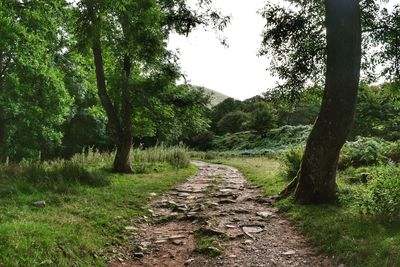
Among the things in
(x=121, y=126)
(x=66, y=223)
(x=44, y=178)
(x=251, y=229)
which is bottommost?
(x=251, y=229)

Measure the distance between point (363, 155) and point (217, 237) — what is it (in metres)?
7.41

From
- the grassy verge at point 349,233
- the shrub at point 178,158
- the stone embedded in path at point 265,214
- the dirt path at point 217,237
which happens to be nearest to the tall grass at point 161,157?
the shrub at point 178,158

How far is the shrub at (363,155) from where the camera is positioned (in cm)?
1178

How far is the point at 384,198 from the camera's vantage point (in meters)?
6.11

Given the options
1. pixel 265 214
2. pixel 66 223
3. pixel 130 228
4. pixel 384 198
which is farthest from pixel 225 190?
pixel 66 223

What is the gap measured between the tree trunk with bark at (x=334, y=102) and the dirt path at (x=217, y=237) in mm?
1198

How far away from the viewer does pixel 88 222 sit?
638 cm

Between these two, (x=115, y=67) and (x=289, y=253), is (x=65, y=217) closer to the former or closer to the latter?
(x=289, y=253)

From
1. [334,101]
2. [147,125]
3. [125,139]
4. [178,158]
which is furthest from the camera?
[178,158]

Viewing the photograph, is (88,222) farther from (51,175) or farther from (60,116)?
(60,116)

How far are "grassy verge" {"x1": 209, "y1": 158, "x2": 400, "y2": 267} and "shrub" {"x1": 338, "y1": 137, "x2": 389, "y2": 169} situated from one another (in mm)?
4192

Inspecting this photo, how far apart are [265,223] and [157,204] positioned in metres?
2.86

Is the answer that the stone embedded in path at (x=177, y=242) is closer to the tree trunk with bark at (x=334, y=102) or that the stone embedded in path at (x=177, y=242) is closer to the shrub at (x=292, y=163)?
the tree trunk with bark at (x=334, y=102)

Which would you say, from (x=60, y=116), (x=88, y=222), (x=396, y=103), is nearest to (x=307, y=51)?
(x=396, y=103)
